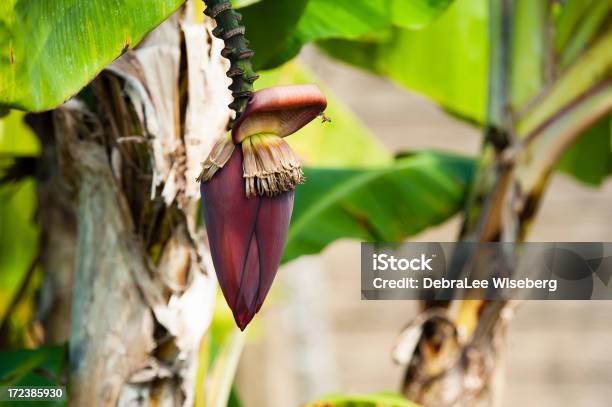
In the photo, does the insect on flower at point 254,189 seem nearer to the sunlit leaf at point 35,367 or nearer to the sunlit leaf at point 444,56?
the sunlit leaf at point 35,367

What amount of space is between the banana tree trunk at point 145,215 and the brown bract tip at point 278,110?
0.86ft

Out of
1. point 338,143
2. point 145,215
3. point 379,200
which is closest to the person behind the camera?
point 145,215

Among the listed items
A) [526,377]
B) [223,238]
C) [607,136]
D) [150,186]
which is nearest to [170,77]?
[150,186]

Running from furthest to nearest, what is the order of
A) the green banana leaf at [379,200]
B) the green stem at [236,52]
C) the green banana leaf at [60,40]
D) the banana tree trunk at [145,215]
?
the green banana leaf at [379,200] < the banana tree trunk at [145,215] < the green banana leaf at [60,40] < the green stem at [236,52]

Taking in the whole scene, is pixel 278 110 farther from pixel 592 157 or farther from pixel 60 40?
pixel 592 157

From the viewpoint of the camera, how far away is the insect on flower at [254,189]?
535mm

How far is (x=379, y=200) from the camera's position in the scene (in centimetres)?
131

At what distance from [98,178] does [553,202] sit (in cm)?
260

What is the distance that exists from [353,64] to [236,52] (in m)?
1.11

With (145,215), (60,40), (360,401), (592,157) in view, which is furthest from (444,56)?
(60,40)

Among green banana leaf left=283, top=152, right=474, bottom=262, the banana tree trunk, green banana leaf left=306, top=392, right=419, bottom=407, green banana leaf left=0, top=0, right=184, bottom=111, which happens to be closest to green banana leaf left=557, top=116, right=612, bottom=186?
green banana leaf left=283, top=152, right=474, bottom=262

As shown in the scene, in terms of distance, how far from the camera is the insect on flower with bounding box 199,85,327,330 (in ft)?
1.76

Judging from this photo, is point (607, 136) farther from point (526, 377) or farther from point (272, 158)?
point (526, 377)

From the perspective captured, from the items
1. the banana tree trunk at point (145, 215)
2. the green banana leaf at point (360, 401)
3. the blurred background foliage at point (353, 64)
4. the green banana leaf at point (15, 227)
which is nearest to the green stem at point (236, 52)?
the blurred background foliage at point (353, 64)
